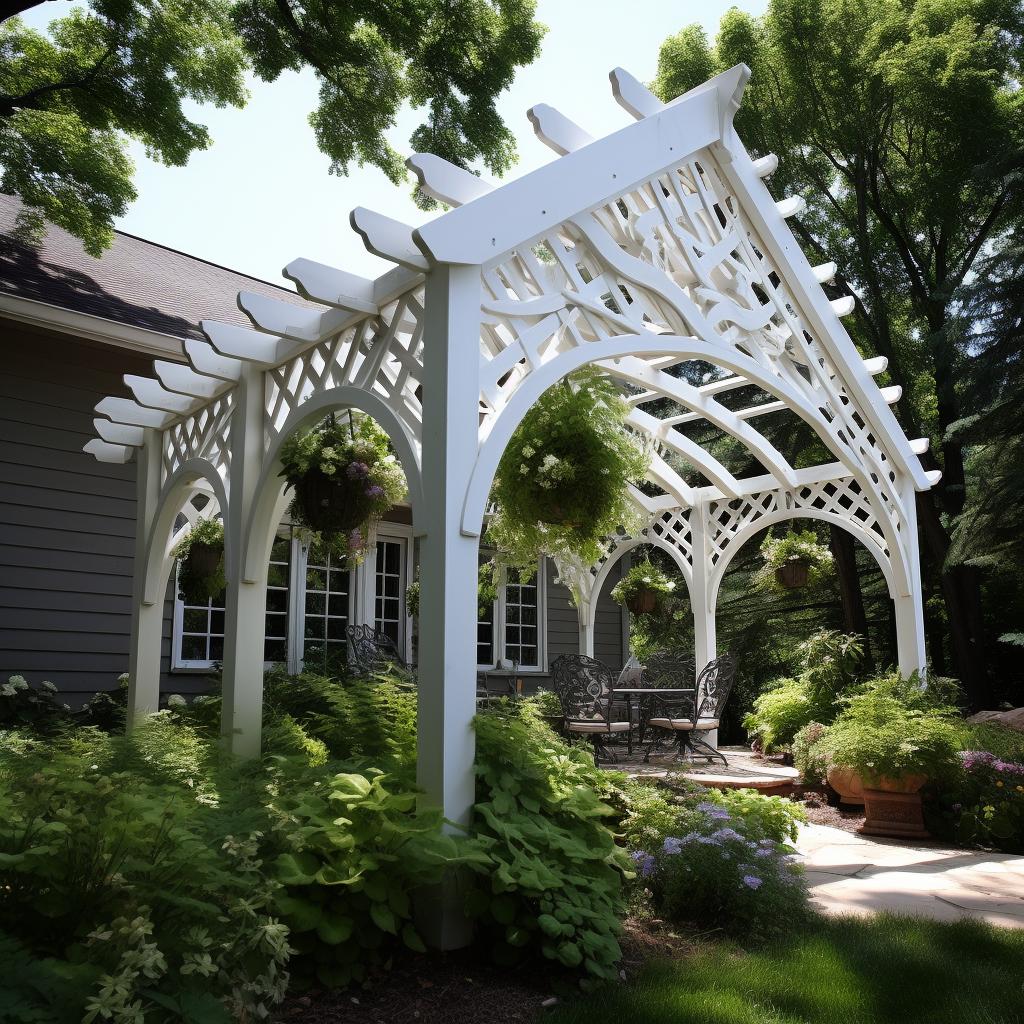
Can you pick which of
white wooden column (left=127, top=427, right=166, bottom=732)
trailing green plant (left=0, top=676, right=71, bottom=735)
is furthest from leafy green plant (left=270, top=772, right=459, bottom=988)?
trailing green plant (left=0, top=676, right=71, bottom=735)

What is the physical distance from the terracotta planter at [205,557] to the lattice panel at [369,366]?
66.6 inches

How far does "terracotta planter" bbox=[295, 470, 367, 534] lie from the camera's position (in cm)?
430

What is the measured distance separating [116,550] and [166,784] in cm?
421

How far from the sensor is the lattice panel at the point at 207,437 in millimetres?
→ 5211

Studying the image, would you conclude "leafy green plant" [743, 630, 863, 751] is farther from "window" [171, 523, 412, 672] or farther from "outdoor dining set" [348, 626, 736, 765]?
"window" [171, 523, 412, 672]

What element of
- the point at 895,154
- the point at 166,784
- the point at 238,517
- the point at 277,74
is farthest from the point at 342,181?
the point at 895,154

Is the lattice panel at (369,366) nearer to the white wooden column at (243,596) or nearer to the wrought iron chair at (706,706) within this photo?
the white wooden column at (243,596)

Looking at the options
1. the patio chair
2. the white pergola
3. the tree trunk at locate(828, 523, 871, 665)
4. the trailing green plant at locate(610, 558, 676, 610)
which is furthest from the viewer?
the tree trunk at locate(828, 523, 871, 665)

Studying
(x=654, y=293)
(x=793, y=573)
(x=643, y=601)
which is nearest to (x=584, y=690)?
(x=643, y=601)

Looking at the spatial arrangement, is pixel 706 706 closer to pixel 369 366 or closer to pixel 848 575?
pixel 848 575

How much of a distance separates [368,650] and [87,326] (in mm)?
3528

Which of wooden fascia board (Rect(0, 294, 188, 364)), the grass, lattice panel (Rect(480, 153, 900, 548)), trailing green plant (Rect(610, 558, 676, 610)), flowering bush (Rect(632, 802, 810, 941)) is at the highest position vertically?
wooden fascia board (Rect(0, 294, 188, 364))

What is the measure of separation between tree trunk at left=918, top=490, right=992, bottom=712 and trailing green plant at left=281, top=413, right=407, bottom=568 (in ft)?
26.5

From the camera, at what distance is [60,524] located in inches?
259
